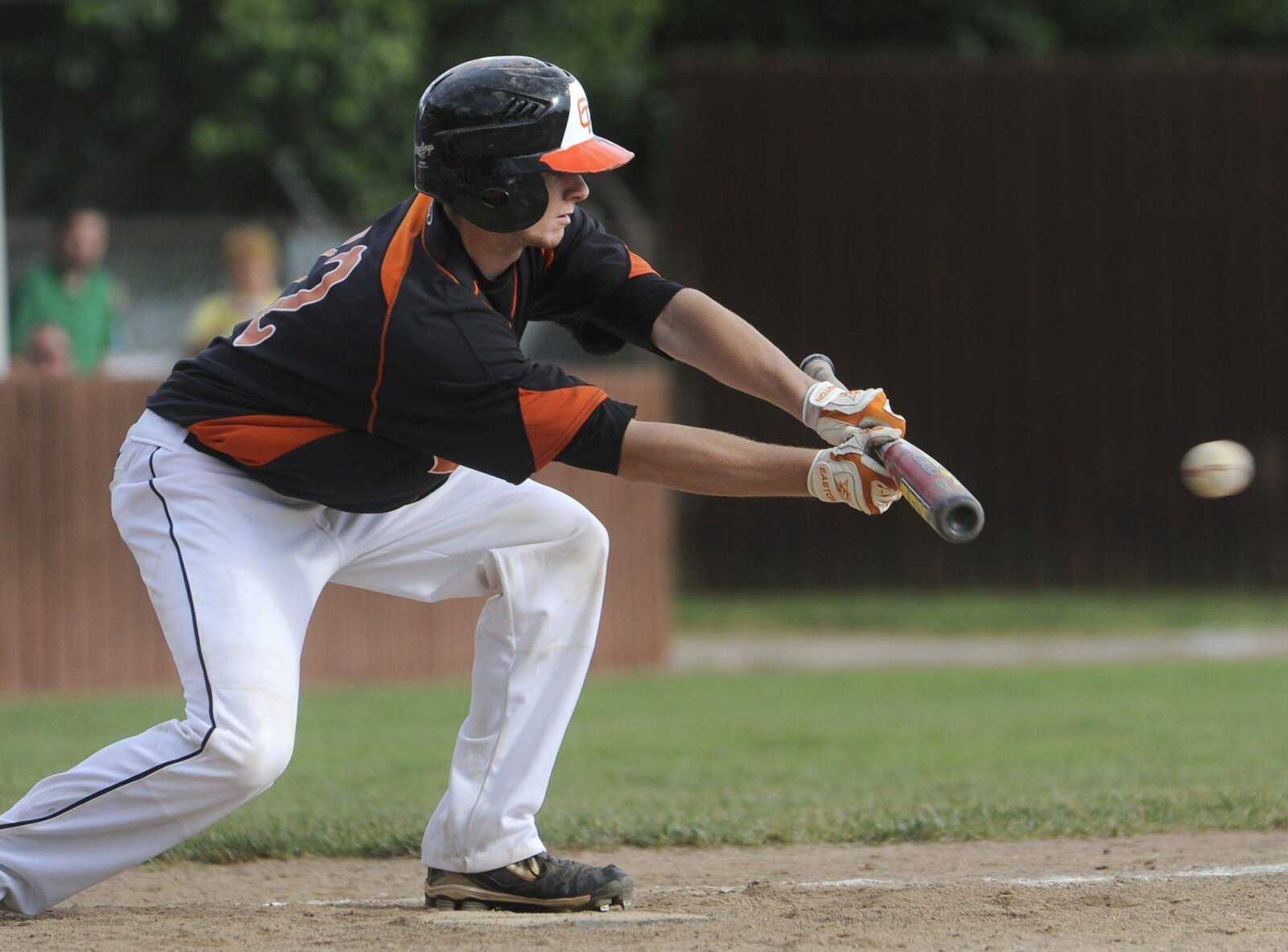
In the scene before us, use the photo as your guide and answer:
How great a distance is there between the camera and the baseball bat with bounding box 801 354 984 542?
381 centimetres

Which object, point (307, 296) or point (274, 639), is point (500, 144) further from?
point (274, 639)

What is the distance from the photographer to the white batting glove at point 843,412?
4289 mm

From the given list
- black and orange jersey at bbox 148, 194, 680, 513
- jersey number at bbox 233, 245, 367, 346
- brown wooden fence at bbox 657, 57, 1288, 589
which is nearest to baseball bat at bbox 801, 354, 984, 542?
black and orange jersey at bbox 148, 194, 680, 513

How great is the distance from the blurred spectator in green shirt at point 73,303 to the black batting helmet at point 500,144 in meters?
6.59

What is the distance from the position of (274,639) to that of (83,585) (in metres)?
6.03

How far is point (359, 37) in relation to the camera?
15250 millimetres

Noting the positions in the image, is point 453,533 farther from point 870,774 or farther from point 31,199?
point 31,199

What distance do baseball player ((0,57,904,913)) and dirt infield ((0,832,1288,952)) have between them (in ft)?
0.78

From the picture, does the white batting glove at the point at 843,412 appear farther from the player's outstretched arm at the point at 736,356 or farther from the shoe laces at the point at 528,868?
the shoe laces at the point at 528,868

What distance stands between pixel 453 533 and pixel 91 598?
19.2 feet

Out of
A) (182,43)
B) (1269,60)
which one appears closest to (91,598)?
(182,43)

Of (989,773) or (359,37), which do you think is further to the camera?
(359,37)

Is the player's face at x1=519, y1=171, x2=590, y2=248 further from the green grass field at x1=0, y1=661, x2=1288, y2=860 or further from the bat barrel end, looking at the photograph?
the green grass field at x1=0, y1=661, x2=1288, y2=860

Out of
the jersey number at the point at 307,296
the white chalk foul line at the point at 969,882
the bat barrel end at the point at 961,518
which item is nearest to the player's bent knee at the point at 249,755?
the white chalk foul line at the point at 969,882
